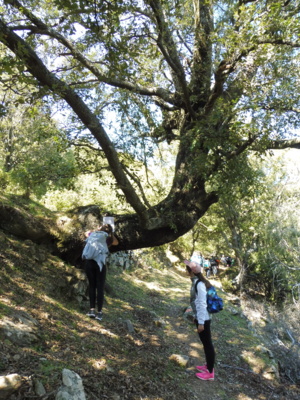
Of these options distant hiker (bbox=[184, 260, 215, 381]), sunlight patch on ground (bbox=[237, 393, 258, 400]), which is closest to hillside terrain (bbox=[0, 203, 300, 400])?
sunlight patch on ground (bbox=[237, 393, 258, 400])

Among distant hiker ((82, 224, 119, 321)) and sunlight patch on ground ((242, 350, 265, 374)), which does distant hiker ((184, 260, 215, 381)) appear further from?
distant hiker ((82, 224, 119, 321))

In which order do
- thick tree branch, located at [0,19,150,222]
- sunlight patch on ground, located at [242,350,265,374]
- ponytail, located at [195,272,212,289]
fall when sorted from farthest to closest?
sunlight patch on ground, located at [242,350,265,374] < ponytail, located at [195,272,212,289] < thick tree branch, located at [0,19,150,222]

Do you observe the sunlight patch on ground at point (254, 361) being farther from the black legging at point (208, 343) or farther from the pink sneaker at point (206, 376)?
the black legging at point (208, 343)

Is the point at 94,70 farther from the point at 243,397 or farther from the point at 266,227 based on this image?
the point at 266,227

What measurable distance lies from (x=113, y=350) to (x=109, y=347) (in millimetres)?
74

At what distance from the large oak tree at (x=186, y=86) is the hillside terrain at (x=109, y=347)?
2.01 metres

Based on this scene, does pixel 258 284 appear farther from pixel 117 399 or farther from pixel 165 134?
pixel 117 399

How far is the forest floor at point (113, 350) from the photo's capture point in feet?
11.1

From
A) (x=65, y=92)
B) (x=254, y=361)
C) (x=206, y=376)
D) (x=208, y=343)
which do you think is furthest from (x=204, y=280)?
(x=65, y=92)

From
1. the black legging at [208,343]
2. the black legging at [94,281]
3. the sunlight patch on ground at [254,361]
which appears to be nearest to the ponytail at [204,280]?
the black legging at [208,343]

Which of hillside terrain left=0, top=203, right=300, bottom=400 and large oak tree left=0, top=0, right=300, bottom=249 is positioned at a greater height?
large oak tree left=0, top=0, right=300, bottom=249

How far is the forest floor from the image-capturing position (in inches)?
133

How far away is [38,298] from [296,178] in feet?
62.6

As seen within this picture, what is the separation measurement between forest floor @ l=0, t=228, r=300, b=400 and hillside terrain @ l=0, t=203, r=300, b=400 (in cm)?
1
